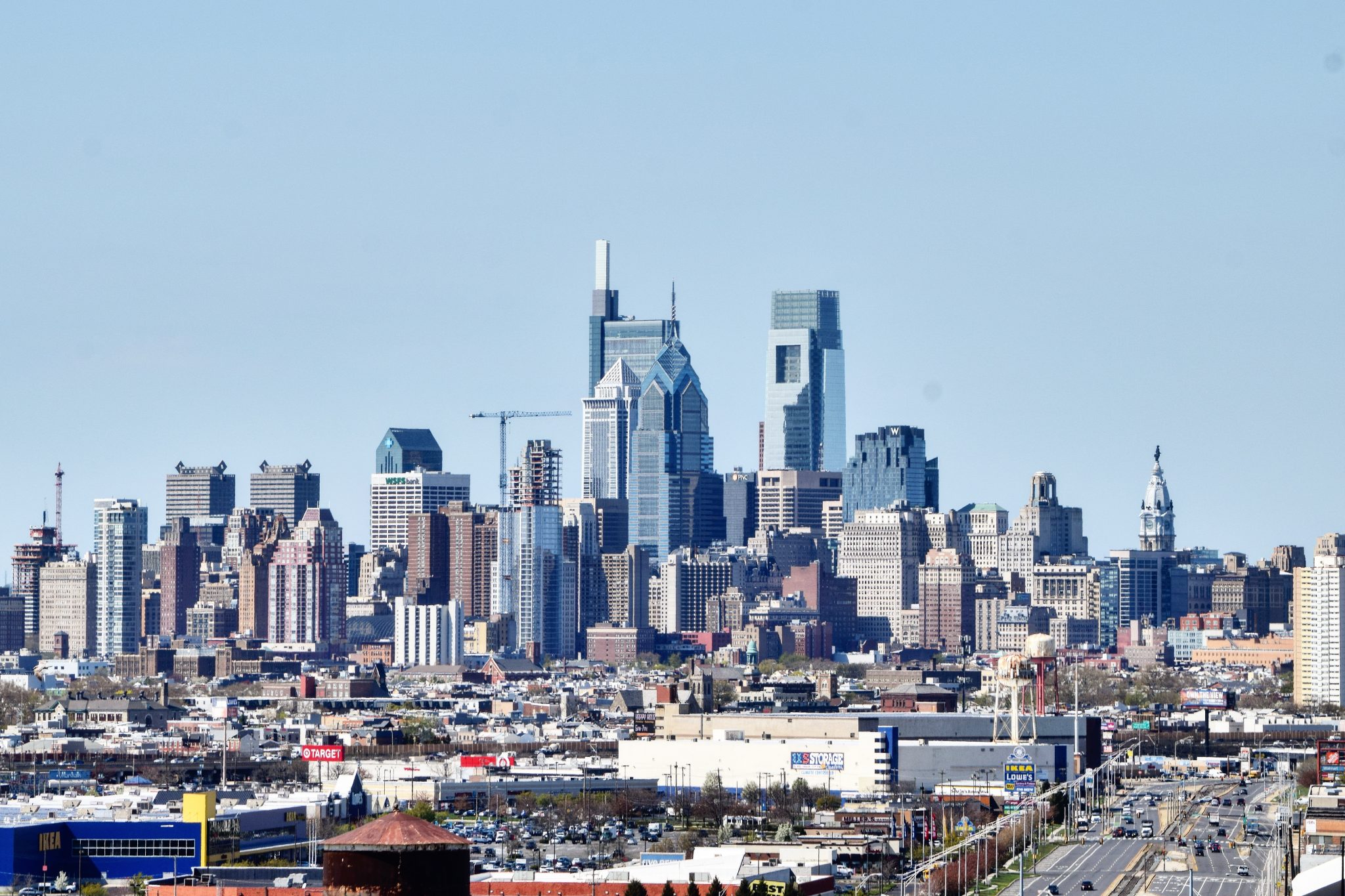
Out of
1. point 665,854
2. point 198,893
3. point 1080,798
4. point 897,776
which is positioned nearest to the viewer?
point 198,893

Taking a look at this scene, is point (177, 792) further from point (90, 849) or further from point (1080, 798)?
point (1080, 798)

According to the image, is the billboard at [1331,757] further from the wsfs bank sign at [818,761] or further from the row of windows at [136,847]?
the row of windows at [136,847]

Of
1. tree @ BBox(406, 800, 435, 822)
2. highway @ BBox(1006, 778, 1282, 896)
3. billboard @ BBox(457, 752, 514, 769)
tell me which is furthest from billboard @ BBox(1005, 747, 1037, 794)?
tree @ BBox(406, 800, 435, 822)

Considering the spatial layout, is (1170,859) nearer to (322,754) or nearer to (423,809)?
(423,809)

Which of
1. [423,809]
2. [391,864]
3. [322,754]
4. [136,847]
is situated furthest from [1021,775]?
[391,864]

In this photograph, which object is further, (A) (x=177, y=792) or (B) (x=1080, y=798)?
(B) (x=1080, y=798)

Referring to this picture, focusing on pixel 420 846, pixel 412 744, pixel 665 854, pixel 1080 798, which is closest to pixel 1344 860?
pixel 420 846

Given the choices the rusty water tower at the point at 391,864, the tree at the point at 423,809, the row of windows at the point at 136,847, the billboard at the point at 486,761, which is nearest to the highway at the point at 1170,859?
the tree at the point at 423,809
